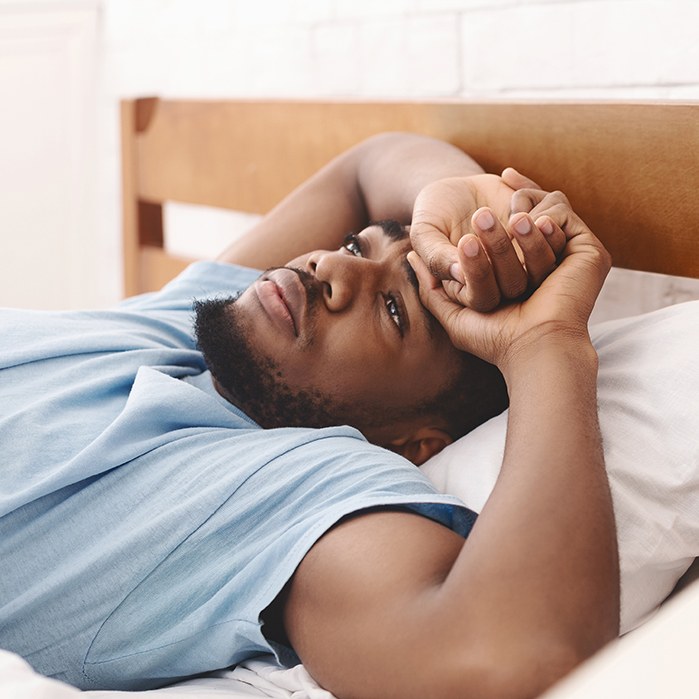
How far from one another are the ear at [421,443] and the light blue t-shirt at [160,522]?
15 centimetres

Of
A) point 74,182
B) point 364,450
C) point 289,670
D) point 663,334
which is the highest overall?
point 74,182

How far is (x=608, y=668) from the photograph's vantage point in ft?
1.52

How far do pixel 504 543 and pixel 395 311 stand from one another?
0.44m

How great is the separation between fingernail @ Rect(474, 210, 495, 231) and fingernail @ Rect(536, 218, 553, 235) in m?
0.09

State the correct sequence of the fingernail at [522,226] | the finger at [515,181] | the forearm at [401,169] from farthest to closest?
1. the forearm at [401,169]
2. the finger at [515,181]
3. the fingernail at [522,226]

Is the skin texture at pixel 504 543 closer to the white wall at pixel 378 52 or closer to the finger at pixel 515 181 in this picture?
the finger at pixel 515 181

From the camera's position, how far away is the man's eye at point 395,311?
115cm

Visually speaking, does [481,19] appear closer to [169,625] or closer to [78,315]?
[78,315]

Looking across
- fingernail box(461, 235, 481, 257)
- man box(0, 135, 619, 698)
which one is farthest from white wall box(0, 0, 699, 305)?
fingernail box(461, 235, 481, 257)

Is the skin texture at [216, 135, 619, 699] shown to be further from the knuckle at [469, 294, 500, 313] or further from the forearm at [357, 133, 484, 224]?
the forearm at [357, 133, 484, 224]

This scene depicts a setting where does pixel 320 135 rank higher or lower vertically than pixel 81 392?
higher

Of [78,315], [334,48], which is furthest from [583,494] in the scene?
[334,48]

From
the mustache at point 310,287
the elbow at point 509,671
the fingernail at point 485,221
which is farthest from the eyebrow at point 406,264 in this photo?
the elbow at point 509,671

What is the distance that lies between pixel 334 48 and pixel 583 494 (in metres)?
1.36
